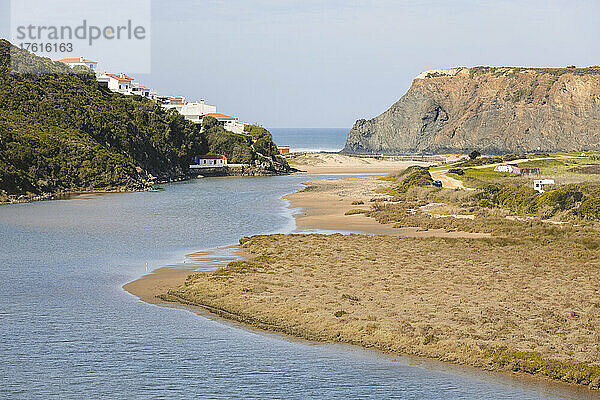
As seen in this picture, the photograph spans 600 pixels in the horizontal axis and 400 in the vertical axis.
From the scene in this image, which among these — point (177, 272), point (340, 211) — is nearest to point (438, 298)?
point (177, 272)

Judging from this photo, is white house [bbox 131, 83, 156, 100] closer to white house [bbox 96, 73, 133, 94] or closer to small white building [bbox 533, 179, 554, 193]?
white house [bbox 96, 73, 133, 94]

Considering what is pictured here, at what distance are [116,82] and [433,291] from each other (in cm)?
12858

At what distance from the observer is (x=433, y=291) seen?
84.6 feet

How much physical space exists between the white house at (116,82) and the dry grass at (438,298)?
115256mm

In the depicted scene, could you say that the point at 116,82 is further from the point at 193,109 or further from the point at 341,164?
the point at 341,164

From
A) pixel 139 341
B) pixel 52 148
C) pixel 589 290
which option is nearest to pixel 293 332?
pixel 139 341

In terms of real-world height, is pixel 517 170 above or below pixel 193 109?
below

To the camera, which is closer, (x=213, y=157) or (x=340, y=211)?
(x=340, y=211)

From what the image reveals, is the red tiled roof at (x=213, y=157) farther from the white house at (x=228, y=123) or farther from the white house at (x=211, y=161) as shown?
the white house at (x=228, y=123)

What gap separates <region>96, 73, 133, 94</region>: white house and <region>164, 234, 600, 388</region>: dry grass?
115 meters

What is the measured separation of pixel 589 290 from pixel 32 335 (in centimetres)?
1933

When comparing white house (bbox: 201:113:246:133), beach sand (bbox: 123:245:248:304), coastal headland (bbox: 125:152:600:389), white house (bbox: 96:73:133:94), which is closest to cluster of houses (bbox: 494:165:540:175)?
coastal headland (bbox: 125:152:600:389)

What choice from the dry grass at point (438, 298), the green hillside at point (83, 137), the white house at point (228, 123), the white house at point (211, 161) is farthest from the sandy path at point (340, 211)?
the white house at point (228, 123)

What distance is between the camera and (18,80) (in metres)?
108
